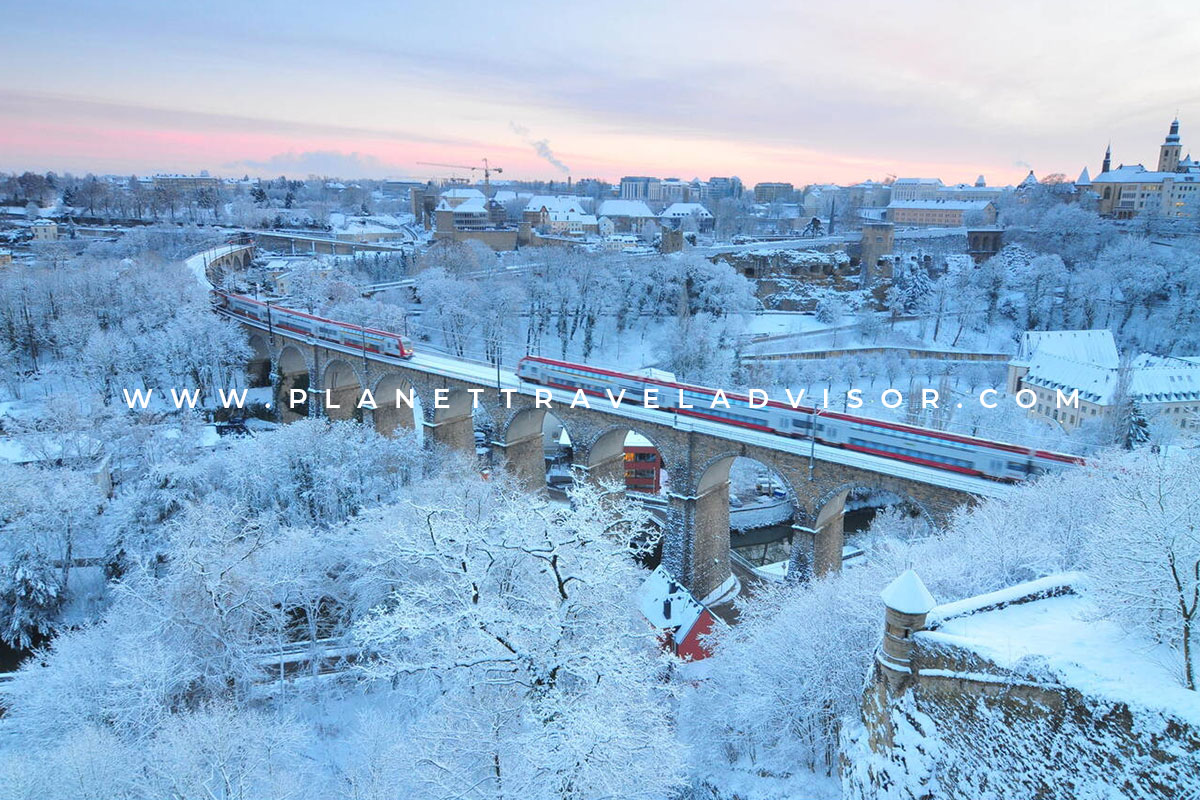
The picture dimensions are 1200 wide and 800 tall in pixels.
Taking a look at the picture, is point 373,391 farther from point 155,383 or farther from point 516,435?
point 155,383

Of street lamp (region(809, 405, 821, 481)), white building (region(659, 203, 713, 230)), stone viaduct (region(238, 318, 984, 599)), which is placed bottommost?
stone viaduct (region(238, 318, 984, 599))

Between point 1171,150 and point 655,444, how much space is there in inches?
3959

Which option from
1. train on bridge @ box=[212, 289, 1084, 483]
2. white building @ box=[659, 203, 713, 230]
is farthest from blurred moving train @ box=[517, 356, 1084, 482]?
white building @ box=[659, 203, 713, 230]

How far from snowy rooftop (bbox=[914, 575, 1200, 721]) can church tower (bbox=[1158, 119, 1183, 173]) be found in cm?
10545

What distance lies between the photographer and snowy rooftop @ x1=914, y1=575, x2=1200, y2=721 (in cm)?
870

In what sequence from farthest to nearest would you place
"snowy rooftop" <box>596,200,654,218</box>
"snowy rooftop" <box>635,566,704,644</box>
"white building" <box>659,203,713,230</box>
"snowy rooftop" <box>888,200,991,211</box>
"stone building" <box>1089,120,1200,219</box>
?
"white building" <box>659,203,713,230</box>, "snowy rooftop" <box>596,200,654,218</box>, "snowy rooftop" <box>888,200,991,211</box>, "stone building" <box>1089,120,1200,219</box>, "snowy rooftop" <box>635,566,704,644</box>

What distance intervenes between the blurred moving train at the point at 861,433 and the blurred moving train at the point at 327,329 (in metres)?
11.3

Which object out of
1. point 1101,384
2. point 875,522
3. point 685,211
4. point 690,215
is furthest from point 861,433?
point 685,211

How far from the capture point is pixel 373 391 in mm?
34969

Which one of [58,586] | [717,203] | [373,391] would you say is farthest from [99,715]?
[717,203]

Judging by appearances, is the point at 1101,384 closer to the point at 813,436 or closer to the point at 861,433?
the point at 861,433

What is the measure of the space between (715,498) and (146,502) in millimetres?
19345

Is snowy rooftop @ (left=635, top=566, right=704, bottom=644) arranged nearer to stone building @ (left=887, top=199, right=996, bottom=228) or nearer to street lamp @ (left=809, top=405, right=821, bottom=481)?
street lamp @ (left=809, top=405, right=821, bottom=481)

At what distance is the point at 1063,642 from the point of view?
9.77 m
